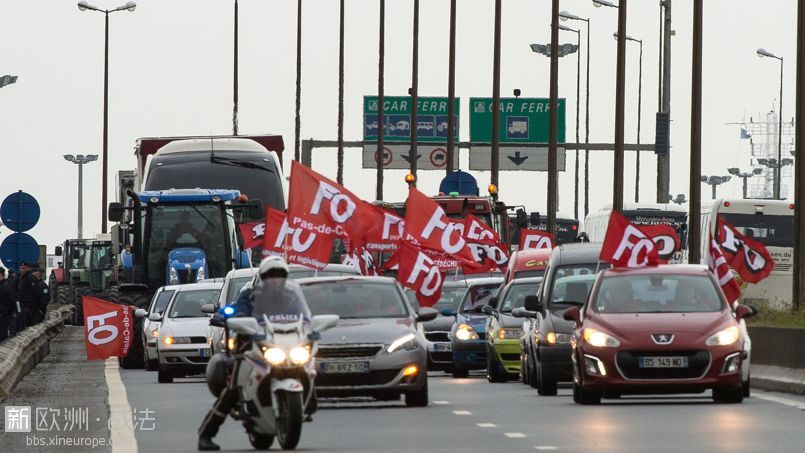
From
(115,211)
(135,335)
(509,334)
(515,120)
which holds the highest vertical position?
(515,120)

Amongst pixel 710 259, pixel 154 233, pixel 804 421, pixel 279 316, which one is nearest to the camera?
pixel 279 316

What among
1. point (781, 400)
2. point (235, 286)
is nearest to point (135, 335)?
point (235, 286)

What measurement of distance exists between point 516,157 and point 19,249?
1785 inches

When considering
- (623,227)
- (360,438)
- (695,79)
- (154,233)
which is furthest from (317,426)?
(695,79)

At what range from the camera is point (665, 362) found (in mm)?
23391

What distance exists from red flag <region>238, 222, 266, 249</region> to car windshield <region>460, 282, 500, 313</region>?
6.49m

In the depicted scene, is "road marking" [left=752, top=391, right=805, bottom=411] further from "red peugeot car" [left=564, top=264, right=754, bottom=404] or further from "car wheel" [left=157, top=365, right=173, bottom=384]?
"car wheel" [left=157, top=365, right=173, bottom=384]

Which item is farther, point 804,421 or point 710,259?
point 710,259

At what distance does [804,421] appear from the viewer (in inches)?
826

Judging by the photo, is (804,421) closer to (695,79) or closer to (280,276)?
(280,276)

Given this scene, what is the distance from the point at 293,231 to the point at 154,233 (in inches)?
241

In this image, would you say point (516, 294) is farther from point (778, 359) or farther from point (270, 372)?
point (270, 372)

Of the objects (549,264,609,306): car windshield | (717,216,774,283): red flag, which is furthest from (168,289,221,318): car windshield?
(717,216,774,283): red flag

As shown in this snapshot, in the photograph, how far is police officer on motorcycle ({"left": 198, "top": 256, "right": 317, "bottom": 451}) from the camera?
57.9 ft
